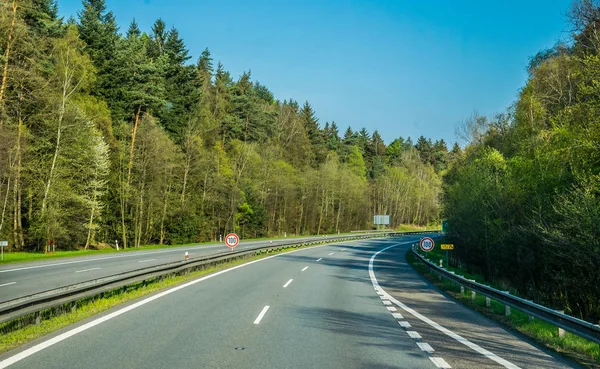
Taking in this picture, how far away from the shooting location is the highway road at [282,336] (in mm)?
7000

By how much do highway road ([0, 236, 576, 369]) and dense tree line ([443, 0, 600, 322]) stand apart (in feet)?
22.6

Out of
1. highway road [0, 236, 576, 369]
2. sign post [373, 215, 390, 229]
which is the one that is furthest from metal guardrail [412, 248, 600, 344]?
sign post [373, 215, 390, 229]

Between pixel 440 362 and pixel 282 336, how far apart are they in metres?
2.93

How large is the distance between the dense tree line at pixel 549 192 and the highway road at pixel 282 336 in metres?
6.89

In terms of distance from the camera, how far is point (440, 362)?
711 cm

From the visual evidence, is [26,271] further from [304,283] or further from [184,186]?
[184,186]

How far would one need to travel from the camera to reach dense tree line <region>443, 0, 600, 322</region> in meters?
17.8

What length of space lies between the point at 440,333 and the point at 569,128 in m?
17.2

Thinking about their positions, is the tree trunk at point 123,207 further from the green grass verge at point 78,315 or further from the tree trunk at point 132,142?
the green grass verge at point 78,315

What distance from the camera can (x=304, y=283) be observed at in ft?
60.1

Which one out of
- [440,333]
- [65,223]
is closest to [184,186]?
[65,223]

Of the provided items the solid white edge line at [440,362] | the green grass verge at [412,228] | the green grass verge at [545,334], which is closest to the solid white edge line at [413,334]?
the solid white edge line at [440,362]

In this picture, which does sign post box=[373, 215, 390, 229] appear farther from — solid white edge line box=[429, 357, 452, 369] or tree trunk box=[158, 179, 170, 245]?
solid white edge line box=[429, 357, 452, 369]

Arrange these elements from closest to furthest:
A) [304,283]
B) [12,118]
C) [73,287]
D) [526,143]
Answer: [73,287] → [304,283] → [526,143] → [12,118]
